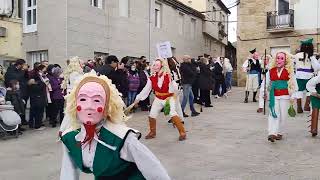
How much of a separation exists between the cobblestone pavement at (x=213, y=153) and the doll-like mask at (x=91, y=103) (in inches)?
158

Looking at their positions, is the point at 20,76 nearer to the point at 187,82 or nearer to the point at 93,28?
the point at 187,82

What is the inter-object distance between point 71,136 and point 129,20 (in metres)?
20.0

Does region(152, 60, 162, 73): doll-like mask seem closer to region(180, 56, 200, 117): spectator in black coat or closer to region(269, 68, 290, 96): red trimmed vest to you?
region(269, 68, 290, 96): red trimmed vest

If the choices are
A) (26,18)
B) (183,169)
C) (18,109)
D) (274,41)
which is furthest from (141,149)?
(274,41)

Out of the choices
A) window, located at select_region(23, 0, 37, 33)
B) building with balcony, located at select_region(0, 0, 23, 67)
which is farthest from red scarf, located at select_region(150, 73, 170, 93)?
window, located at select_region(23, 0, 37, 33)

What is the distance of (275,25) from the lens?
2736 cm

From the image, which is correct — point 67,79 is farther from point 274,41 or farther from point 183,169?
point 274,41

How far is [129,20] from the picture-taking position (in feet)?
75.3

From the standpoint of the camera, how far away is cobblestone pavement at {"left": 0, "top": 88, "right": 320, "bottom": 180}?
733cm

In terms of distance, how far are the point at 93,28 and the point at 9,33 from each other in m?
5.08

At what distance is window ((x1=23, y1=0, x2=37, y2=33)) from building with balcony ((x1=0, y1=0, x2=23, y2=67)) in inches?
153

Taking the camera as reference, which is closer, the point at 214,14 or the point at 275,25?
the point at 275,25

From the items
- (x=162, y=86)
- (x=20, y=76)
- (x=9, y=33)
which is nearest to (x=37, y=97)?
(x=20, y=76)

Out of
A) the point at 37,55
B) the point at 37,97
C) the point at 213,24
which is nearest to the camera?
the point at 37,97
